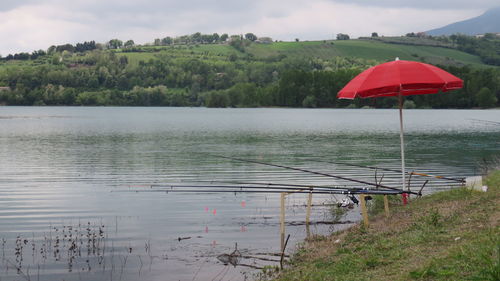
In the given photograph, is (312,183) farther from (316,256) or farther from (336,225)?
(316,256)

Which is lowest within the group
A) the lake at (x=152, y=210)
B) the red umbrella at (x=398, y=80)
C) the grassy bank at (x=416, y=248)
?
the lake at (x=152, y=210)

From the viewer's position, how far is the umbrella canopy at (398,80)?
14422 mm

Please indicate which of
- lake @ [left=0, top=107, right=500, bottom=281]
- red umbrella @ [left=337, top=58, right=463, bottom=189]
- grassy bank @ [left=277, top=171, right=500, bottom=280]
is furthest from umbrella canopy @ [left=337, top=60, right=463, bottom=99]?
lake @ [left=0, top=107, right=500, bottom=281]

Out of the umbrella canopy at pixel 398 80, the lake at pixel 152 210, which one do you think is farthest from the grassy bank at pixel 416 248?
the umbrella canopy at pixel 398 80

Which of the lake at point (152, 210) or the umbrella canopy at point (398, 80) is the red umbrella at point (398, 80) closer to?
the umbrella canopy at point (398, 80)

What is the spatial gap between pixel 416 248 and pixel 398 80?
5.43m

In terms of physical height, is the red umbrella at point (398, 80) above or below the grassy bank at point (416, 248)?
above

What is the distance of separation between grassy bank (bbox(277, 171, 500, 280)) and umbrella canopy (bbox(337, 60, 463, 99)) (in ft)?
10.00

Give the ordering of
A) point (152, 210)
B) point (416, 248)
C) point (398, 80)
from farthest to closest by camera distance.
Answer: point (152, 210)
point (398, 80)
point (416, 248)

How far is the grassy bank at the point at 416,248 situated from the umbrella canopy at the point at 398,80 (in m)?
3.05

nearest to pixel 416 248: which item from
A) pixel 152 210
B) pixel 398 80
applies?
pixel 398 80

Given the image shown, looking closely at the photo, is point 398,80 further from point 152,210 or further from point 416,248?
point 152,210

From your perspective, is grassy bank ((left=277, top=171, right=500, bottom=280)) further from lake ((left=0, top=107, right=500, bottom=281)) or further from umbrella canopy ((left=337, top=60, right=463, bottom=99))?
umbrella canopy ((left=337, top=60, right=463, bottom=99))

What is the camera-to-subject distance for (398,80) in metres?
14.3
